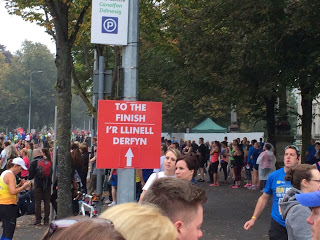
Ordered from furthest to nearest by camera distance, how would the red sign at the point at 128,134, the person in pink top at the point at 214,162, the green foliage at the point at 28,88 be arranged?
1. the green foliage at the point at 28,88
2. the person in pink top at the point at 214,162
3. the red sign at the point at 128,134

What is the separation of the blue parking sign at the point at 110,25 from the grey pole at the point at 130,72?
1.24ft

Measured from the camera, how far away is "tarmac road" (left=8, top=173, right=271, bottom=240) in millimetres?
11688

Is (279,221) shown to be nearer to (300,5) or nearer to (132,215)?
(132,215)

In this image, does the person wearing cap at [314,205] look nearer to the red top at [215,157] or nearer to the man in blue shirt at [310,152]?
the man in blue shirt at [310,152]

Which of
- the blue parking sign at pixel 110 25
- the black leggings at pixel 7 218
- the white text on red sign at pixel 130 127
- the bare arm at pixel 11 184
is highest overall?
the blue parking sign at pixel 110 25

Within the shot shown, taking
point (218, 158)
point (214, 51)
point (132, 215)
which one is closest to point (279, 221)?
point (132, 215)

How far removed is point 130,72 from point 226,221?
6697mm

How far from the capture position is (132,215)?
1.73 m

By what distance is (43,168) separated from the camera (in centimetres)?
1301

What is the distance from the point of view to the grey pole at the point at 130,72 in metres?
7.59

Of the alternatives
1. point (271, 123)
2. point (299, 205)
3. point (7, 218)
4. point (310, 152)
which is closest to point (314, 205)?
point (299, 205)

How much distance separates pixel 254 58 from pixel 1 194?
7334 mm

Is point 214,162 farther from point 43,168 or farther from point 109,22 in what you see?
point 109,22

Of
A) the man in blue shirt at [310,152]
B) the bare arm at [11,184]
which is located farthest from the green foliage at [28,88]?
the bare arm at [11,184]
